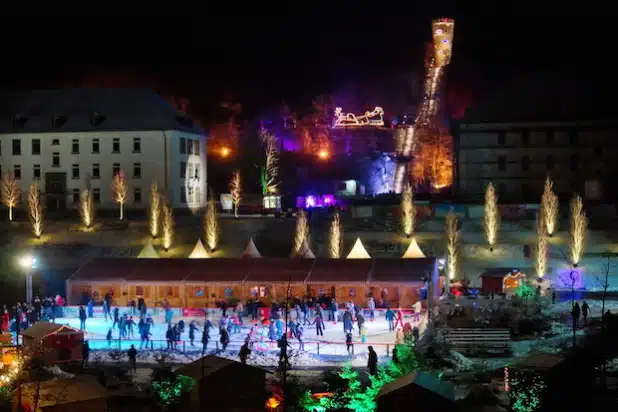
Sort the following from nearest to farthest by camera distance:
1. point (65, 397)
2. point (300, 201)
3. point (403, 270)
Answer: point (65, 397) → point (403, 270) → point (300, 201)

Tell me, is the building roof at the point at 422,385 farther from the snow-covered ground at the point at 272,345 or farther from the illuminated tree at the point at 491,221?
the illuminated tree at the point at 491,221

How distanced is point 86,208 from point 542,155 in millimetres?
34901

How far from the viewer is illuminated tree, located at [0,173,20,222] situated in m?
63.3

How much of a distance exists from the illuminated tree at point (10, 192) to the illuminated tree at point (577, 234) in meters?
36.5

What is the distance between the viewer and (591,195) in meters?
69.9

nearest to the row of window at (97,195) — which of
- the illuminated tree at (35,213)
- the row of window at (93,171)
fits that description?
the row of window at (93,171)

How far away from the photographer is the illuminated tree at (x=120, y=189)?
6438 cm

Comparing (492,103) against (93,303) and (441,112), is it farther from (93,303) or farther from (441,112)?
(93,303)

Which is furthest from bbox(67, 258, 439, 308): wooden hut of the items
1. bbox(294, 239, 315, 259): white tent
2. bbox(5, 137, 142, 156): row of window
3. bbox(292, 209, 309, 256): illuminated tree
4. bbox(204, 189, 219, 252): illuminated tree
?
bbox(5, 137, 142, 156): row of window

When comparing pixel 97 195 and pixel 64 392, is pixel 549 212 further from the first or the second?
pixel 64 392

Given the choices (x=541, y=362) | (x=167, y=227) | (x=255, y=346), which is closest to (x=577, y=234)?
(x=255, y=346)

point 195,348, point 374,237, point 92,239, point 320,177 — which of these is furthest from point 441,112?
point 195,348

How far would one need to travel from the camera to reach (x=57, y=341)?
103 ft

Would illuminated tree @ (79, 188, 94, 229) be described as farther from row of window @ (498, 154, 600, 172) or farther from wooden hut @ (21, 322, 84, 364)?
row of window @ (498, 154, 600, 172)
